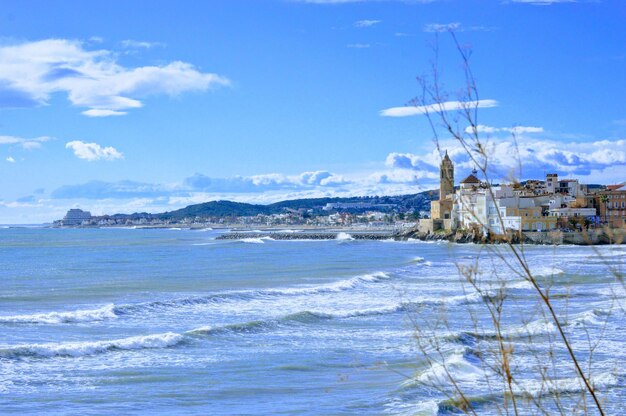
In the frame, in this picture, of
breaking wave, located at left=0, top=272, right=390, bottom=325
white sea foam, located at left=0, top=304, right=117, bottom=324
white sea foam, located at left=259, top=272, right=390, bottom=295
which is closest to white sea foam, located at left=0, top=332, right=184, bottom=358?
white sea foam, located at left=0, top=304, right=117, bottom=324

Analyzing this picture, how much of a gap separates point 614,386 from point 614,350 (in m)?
3.12

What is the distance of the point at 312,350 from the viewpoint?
14.3 m

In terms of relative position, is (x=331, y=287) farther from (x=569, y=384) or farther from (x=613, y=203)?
(x=613, y=203)

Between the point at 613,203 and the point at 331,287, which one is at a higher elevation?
the point at 613,203

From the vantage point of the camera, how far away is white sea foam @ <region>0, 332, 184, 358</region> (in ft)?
46.1

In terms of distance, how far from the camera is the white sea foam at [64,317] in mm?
18777

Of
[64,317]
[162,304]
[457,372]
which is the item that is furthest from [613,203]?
[457,372]

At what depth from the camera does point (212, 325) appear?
700 inches

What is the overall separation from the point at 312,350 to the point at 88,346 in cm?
411

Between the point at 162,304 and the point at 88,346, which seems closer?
the point at 88,346

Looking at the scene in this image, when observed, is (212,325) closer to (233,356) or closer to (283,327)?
(283,327)

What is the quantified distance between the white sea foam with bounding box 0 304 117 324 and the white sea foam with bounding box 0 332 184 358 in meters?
3.96

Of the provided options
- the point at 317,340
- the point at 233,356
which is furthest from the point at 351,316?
the point at 233,356

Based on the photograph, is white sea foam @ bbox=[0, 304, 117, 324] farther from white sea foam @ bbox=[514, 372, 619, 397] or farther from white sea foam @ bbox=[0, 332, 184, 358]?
white sea foam @ bbox=[514, 372, 619, 397]
